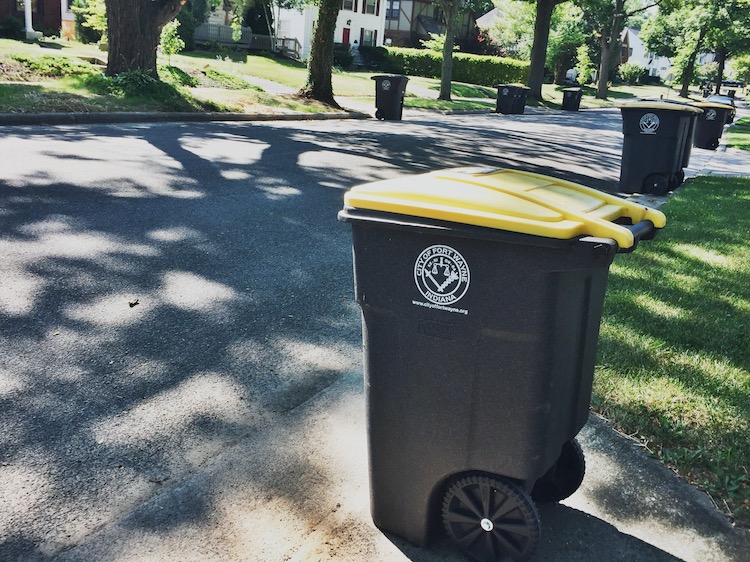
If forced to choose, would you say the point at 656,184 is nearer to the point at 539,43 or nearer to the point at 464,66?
the point at 539,43

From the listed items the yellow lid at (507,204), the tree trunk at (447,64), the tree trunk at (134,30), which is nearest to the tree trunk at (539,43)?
the tree trunk at (447,64)

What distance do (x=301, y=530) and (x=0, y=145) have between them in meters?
8.10

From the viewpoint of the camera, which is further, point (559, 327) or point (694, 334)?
point (694, 334)

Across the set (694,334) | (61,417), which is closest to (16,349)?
(61,417)

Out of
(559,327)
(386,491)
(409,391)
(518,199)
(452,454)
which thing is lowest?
(386,491)

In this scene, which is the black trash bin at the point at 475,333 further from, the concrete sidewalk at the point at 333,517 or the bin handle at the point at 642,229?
the concrete sidewalk at the point at 333,517

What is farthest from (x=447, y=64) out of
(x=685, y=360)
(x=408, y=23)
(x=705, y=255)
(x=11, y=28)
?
(x=408, y=23)

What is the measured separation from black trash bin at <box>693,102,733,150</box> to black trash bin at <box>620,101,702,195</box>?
790 centimetres

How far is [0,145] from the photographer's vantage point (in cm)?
866

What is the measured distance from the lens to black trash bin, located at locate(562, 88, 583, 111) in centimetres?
3231

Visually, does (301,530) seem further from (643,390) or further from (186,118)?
(186,118)

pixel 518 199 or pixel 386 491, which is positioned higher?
pixel 518 199

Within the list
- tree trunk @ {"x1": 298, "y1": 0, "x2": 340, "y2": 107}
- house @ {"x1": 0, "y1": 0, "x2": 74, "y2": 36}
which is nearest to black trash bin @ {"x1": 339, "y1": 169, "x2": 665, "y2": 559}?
tree trunk @ {"x1": 298, "y1": 0, "x2": 340, "y2": 107}

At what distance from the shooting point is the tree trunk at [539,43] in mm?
33000
